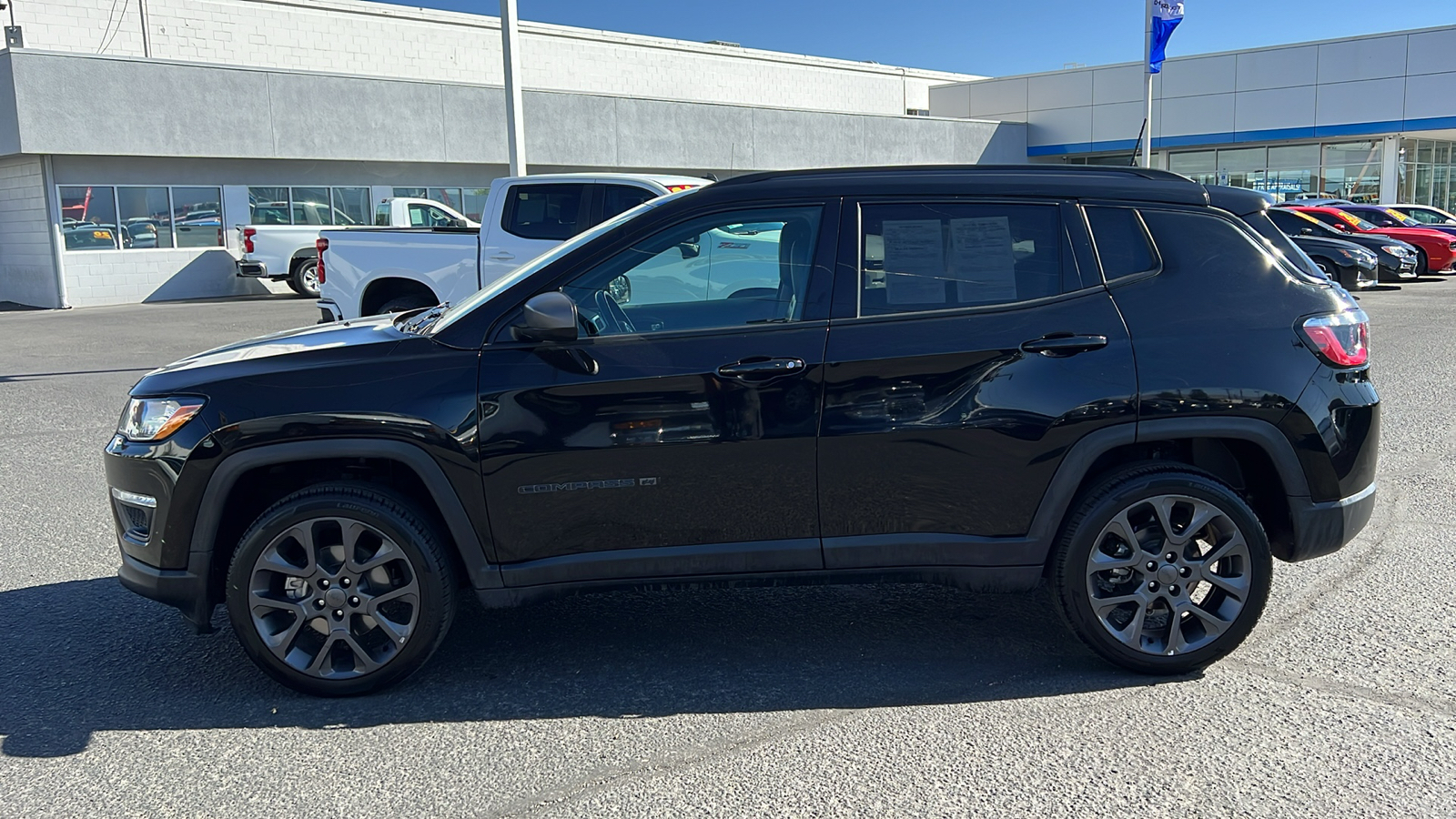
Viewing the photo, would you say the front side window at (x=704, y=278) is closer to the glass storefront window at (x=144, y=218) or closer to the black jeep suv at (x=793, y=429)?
the black jeep suv at (x=793, y=429)

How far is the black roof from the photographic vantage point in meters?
4.17

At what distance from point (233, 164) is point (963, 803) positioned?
26872mm

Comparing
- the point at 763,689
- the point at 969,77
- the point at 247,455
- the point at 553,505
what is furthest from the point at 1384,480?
the point at 969,77

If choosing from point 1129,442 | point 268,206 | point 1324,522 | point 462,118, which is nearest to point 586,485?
point 1129,442

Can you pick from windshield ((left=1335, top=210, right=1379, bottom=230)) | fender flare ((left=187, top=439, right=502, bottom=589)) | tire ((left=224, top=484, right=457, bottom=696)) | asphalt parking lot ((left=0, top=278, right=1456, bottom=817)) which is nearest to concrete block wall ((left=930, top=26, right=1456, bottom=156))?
windshield ((left=1335, top=210, right=1379, bottom=230))

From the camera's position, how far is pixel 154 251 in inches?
997

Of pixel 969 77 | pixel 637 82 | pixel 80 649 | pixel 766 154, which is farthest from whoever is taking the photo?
pixel 969 77

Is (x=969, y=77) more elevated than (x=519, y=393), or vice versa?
(x=969, y=77)

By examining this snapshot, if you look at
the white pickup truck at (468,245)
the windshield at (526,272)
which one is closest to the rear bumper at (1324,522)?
the windshield at (526,272)

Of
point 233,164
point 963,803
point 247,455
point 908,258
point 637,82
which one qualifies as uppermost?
point 637,82

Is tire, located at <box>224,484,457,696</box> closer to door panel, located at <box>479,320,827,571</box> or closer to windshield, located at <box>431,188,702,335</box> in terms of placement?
door panel, located at <box>479,320,827,571</box>

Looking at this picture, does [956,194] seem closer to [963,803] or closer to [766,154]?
[963,803]

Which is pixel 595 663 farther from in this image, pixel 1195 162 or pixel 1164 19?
pixel 1195 162

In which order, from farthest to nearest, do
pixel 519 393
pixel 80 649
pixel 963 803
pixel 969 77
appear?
pixel 969 77, pixel 80 649, pixel 519 393, pixel 963 803
